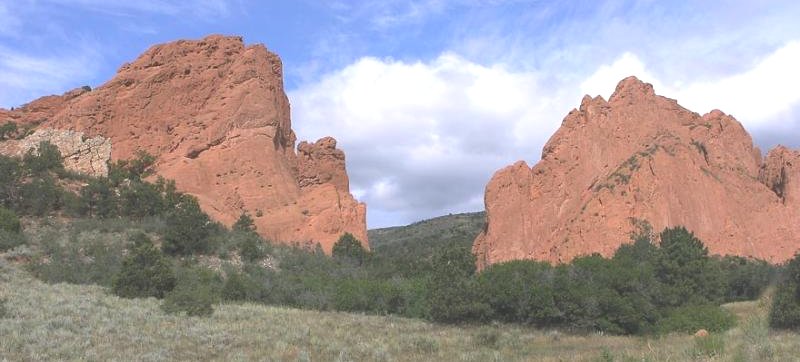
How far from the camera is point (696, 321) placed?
2041 centimetres

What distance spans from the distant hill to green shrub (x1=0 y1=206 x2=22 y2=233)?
49296 millimetres

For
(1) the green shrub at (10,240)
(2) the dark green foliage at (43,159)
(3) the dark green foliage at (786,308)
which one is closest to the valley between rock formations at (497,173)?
(2) the dark green foliage at (43,159)

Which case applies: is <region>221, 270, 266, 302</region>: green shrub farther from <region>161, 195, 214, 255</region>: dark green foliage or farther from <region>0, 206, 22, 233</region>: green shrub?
<region>0, 206, 22, 233</region>: green shrub

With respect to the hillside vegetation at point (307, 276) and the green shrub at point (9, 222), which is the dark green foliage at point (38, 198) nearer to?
the hillside vegetation at point (307, 276)

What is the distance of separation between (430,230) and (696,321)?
80.4m

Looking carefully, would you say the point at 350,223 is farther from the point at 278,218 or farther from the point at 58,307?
the point at 58,307

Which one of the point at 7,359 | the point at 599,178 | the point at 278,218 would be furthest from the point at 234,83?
the point at 7,359

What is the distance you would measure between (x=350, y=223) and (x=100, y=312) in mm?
29232

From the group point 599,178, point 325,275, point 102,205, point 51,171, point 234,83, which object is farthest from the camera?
point 234,83

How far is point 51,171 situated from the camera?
44781 millimetres

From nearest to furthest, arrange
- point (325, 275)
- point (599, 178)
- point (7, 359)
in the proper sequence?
point (7, 359), point (325, 275), point (599, 178)

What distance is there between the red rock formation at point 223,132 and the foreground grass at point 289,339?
23.4m

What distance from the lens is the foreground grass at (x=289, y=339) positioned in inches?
509

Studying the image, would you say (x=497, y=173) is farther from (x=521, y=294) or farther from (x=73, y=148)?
(x=73, y=148)
